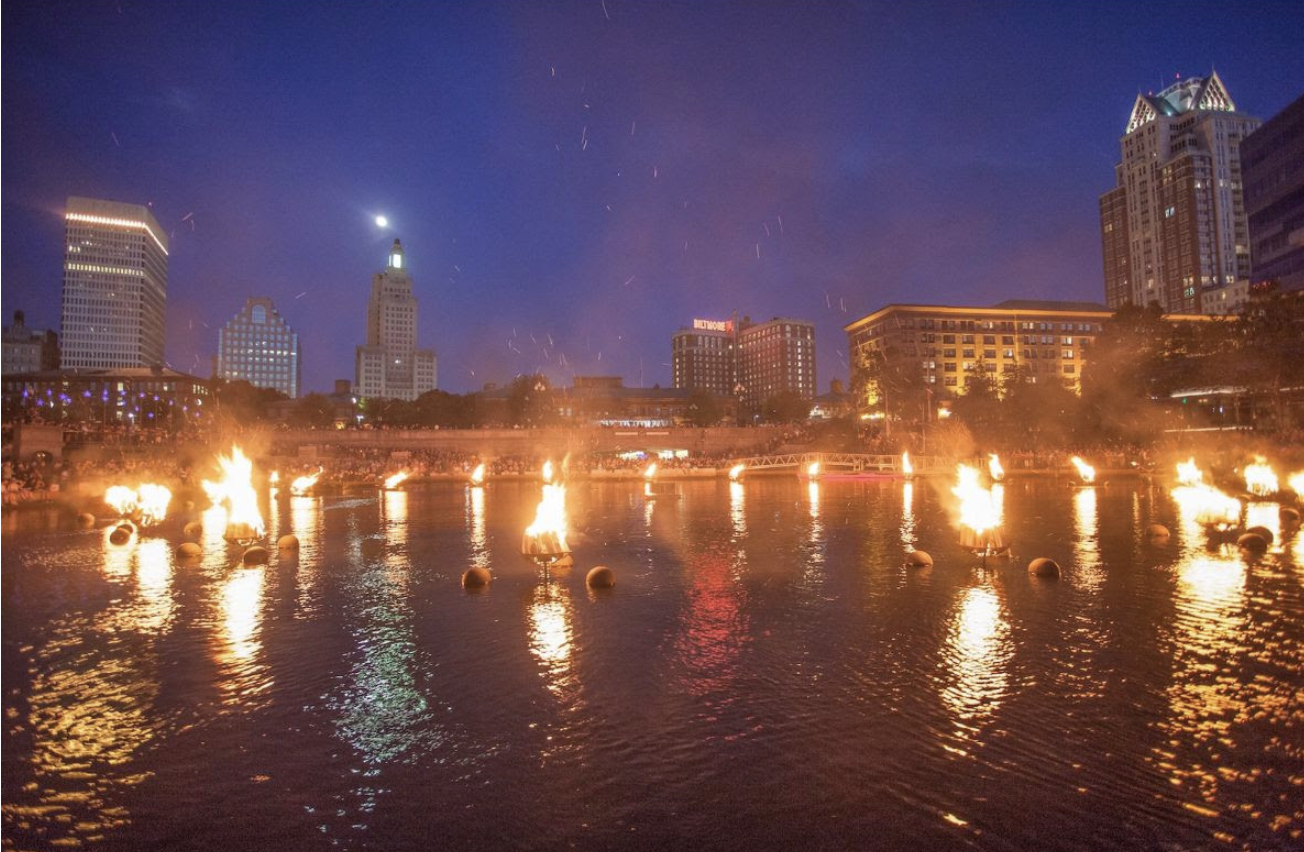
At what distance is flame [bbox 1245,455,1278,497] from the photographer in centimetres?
3412

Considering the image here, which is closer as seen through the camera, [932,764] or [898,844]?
[898,844]

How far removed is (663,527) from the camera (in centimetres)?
2656

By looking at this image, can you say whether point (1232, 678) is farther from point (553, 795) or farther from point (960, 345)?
point (960, 345)

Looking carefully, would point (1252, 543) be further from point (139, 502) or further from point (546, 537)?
point (139, 502)

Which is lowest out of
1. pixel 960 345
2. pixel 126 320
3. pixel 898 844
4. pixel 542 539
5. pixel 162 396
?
pixel 898 844

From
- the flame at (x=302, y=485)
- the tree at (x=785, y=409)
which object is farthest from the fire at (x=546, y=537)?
the tree at (x=785, y=409)

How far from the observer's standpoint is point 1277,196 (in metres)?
67.8

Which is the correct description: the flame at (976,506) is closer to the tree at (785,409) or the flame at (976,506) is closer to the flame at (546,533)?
the flame at (546,533)

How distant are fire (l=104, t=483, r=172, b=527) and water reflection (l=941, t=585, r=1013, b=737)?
103ft

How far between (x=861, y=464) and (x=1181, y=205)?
140404 mm

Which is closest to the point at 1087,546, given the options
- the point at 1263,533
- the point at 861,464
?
the point at 1263,533

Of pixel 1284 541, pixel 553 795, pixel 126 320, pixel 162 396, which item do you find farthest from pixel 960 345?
pixel 126 320

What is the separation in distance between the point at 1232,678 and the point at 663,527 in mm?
18990

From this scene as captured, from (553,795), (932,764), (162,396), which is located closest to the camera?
(553,795)
